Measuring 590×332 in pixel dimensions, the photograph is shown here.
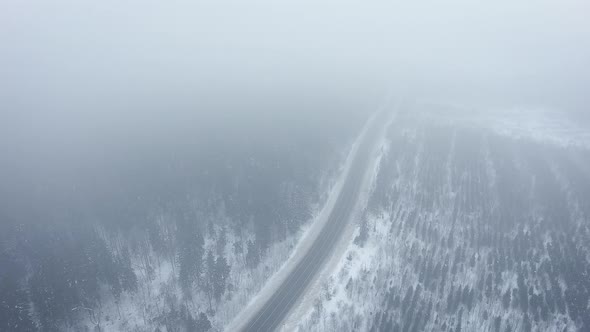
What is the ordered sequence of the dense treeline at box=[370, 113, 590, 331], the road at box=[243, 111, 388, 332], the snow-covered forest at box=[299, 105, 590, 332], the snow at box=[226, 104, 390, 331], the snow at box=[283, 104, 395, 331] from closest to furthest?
the dense treeline at box=[370, 113, 590, 331]
the snow-covered forest at box=[299, 105, 590, 332]
the snow at box=[283, 104, 395, 331]
the road at box=[243, 111, 388, 332]
the snow at box=[226, 104, 390, 331]

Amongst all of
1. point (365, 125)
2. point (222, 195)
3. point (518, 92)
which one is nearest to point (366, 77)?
point (365, 125)

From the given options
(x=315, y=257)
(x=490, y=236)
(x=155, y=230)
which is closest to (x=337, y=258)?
(x=315, y=257)

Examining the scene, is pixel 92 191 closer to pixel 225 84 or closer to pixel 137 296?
pixel 137 296

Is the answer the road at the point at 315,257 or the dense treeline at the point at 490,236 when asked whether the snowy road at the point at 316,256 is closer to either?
the road at the point at 315,257

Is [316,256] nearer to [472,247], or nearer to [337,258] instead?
[337,258]

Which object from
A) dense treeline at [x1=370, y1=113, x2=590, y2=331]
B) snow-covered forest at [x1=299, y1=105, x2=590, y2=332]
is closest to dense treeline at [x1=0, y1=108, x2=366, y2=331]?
snow-covered forest at [x1=299, y1=105, x2=590, y2=332]

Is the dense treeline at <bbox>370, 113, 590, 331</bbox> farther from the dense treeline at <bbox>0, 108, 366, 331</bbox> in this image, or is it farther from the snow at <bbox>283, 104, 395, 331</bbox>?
the dense treeline at <bbox>0, 108, 366, 331</bbox>

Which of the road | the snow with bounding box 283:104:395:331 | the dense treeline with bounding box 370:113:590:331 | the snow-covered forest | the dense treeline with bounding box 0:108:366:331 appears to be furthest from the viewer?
the road
